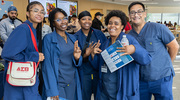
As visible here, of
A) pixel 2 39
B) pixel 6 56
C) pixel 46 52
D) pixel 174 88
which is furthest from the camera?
pixel 2 39

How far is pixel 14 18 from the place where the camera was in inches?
187

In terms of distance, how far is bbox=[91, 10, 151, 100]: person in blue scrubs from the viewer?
1594mm

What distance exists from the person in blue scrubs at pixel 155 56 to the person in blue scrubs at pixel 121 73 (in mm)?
239

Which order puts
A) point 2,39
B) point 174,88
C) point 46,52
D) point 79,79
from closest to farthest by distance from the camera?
point 46,52, point 79,79, point 174,88, point 2,39

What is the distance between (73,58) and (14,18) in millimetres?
3614

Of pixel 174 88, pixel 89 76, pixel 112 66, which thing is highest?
pixel 112 66

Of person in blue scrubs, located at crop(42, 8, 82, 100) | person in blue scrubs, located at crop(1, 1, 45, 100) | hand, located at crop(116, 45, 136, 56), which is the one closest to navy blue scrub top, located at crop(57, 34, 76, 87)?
person in blue scrubs, located at crop(42, 8, 82, 100)

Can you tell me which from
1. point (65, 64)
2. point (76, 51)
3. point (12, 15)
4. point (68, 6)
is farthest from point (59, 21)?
point (68, 6)

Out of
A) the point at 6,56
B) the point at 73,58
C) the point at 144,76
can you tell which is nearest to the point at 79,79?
the point at 73,58

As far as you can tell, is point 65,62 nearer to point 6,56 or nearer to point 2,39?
point 6,56

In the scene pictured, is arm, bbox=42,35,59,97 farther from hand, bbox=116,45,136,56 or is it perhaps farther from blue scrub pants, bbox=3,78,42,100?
hand, bbox=116,45,136,56

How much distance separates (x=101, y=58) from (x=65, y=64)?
419 millimetres

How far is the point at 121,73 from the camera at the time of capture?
1.68 meters

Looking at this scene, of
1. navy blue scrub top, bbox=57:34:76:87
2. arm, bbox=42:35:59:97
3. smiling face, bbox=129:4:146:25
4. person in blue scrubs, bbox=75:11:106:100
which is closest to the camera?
arm, bbox=42:35:59:97
